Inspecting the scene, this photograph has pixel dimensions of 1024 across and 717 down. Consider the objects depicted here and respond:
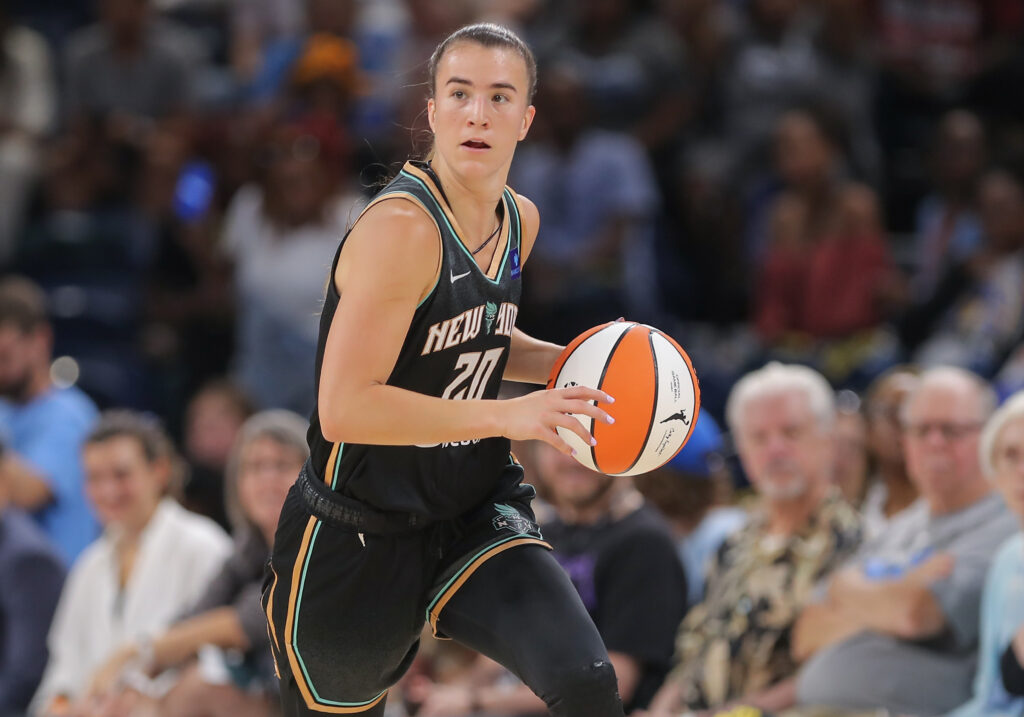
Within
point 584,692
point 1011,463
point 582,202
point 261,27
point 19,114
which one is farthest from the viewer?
point 261,27

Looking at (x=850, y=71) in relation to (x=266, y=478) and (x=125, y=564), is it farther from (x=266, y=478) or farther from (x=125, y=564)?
(x=125, y=564)

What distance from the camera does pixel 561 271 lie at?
30.0ft

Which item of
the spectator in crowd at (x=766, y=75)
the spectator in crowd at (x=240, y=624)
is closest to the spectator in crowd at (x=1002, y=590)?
the spectator in crowd at (x=240, y=624)

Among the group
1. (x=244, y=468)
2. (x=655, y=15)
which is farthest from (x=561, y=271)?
(x=244, y=468)

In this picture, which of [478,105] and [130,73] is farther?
[130,73]

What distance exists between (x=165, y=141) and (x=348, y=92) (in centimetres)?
129

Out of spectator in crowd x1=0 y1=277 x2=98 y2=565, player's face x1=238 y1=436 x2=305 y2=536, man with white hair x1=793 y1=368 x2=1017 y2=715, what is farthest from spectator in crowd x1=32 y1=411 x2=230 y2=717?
man with white hair x1=793 y1=368 x2=1017 y2=715

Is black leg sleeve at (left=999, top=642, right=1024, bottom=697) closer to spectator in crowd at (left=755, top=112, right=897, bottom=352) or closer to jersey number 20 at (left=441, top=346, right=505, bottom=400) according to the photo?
jersey number 20 at (left=441, top=346, right=505, bottom=400)

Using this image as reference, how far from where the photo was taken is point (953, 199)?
9.21m

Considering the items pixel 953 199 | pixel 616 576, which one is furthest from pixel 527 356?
pixel 953 199

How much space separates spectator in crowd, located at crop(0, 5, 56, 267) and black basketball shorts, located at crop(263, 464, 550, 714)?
7057mm

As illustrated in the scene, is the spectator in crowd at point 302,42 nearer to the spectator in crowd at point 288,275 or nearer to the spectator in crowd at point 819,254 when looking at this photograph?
the spectator in crowd at point 288,275

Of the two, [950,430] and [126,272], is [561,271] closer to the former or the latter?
[126,272]

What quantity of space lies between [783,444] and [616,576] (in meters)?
0.83
